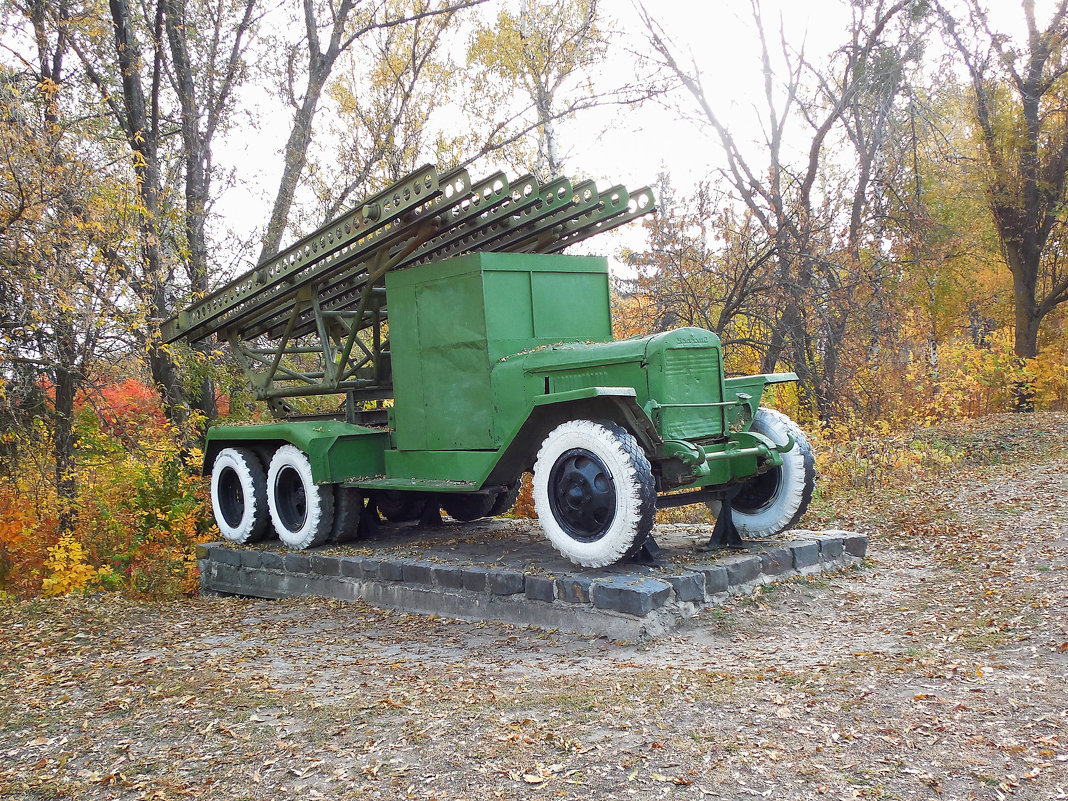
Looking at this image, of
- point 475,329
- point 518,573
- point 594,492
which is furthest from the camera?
point 475,329

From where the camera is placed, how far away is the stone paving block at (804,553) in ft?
23.2

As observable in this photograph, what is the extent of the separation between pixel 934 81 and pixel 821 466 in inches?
401

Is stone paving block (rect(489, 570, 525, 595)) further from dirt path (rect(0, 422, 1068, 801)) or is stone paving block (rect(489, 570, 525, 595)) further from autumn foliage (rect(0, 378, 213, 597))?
autumn foliage (rect(0, 378, 213, 597))

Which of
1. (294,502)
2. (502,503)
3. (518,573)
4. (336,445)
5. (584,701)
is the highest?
(336,445)

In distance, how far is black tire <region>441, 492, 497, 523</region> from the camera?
9.76m

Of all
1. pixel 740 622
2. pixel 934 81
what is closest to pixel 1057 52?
pixel 934 81

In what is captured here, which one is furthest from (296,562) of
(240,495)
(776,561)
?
(776,561)

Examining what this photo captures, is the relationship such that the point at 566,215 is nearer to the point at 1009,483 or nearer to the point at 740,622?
the point at 740,622

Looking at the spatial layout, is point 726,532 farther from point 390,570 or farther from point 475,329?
point 390,570

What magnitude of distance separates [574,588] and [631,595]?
1.67ft

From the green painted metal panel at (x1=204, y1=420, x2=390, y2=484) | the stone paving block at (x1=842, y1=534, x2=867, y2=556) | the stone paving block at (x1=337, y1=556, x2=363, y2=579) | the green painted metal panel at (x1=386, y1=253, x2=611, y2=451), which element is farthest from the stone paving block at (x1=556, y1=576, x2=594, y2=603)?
the green painted metal panel at (x1=204, y1=420, x2=390, y2=484)

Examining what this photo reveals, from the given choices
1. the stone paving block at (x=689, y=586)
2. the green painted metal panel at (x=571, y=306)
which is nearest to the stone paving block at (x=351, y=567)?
the green painted metal panel at (x=571, y=306)

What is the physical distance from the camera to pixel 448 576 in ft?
22.9

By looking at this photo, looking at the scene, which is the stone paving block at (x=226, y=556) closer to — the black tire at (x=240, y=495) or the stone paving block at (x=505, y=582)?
the black tire at (x=240, y=495)
